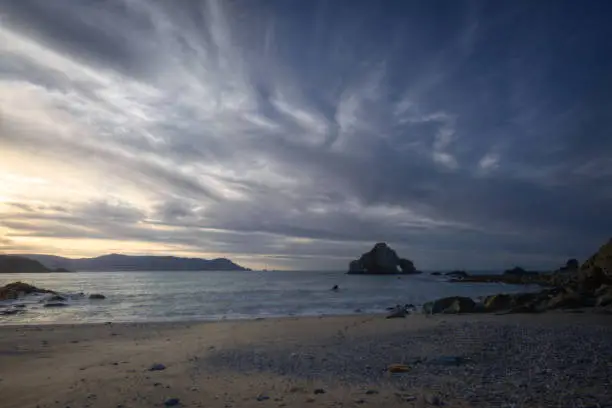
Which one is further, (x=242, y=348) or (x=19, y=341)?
(x=19, y=341)

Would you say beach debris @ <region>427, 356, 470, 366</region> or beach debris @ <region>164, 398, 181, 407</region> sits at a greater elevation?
beach debris @ <region>427, 356, 470, 366</region>

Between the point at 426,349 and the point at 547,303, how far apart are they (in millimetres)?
19556

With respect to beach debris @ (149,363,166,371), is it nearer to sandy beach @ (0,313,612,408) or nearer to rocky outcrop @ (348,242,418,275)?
sandy beach @ (0,313,612,408)

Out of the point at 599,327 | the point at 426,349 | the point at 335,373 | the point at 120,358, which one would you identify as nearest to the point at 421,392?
the point at 335,373

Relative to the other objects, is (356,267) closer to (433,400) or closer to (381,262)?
(381,262)

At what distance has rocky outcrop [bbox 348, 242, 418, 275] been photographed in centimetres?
16112

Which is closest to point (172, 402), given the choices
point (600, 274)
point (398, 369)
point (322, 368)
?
point (322, 368)

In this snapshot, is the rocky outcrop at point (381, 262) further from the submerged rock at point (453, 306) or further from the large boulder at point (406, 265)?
the submerged rock at point (453, 306)

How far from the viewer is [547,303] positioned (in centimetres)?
2784

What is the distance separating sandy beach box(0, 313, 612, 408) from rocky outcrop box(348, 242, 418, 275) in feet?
475

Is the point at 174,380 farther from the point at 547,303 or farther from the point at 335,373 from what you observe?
the point at 547,303

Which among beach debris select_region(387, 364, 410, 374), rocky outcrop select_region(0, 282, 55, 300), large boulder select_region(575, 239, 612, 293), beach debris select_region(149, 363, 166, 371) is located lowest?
rocky outcrop select_region(0, 282, 55, 300)

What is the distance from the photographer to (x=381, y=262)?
529ft

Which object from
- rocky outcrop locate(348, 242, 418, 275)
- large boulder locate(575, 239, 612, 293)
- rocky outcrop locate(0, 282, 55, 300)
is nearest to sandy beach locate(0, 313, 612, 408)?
large boulder locate(575, 239, 612, 293)
